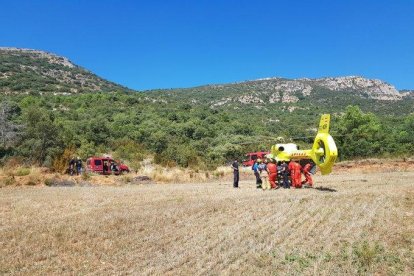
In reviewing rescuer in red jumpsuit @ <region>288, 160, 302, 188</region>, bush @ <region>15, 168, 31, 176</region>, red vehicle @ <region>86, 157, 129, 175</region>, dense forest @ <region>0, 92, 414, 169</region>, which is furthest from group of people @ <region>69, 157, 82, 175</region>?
rescuer in red jumpsuit @ <region>288, 160, 302, 188</region>

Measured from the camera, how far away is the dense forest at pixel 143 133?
3534 cm

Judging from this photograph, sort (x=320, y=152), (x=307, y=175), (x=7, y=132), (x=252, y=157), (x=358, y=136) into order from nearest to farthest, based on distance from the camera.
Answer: (x=320, y=152) → (x=307, y=175) → (x=252, y=157) → (x=7, y=132) → (x=358, y=136)

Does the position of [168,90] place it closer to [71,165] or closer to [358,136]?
[358,136]

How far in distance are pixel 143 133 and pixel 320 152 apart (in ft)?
106

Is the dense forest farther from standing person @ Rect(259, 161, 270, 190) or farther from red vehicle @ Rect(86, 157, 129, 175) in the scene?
standing person @ Rect(259, 161, 270, 190)

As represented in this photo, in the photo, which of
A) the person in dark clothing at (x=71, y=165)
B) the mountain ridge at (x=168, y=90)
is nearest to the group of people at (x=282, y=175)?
the person in dark clothing at (x=71, y=165)

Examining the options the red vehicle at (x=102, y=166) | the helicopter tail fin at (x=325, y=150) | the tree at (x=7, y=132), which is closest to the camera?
the helicopter tail fin at (x=325, y=150)

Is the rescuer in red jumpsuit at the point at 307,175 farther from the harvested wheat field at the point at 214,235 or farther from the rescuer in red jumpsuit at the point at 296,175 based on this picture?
the harvested wheat field at the point at 214,235

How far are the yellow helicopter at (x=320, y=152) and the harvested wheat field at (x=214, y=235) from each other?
10.6 ft

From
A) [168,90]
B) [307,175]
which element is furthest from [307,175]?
[168,90]

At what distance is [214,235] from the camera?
9.79 metres

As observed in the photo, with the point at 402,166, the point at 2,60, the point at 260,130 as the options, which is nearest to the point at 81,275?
the point at 402,166

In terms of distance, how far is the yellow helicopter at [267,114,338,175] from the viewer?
18266mm

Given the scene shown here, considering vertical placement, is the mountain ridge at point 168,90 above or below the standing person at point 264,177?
above
